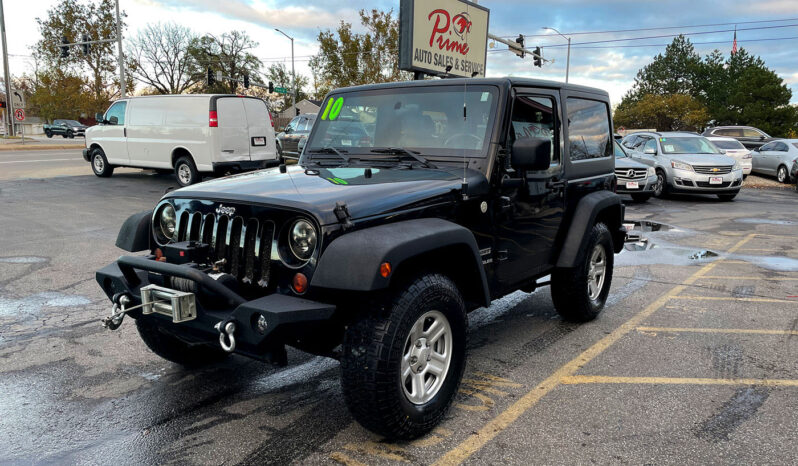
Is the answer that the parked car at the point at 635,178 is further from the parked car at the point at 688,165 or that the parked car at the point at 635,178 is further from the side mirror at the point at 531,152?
the side mirror at the point at 531,152

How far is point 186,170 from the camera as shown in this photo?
47.5 ft

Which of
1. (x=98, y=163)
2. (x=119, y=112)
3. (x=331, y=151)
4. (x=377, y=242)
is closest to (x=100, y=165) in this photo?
(x=98, y=163)

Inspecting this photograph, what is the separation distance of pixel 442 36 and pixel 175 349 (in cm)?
1503

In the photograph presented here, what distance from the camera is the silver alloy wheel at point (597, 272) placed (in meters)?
5.11

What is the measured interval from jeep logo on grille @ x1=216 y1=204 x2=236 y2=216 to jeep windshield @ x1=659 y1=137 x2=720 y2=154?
50.0ft

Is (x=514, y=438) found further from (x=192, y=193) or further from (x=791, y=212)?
(x=791, y=212)

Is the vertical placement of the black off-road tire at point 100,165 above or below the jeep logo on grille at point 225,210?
below

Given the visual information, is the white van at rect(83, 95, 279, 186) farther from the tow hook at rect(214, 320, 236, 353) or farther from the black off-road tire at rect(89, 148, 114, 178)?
the tow hook at rect(214, 320, 236, 353)

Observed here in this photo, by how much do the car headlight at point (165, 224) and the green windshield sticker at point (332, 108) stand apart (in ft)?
5.16

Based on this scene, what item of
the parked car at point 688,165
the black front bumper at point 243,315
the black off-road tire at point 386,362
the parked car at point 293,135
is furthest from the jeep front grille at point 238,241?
the parked car at point 293,135

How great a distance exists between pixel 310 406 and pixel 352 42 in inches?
1716

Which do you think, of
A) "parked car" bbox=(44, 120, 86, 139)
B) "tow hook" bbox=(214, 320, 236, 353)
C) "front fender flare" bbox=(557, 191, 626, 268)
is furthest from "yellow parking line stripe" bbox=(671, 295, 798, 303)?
"parked car" bbox=(44, 120, 86, 139)

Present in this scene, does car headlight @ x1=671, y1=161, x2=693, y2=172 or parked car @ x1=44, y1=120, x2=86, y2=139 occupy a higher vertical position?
parked car @ x1=44, y1=120, x2=86, y2=139

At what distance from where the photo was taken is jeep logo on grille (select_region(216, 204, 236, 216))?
10.2ft
